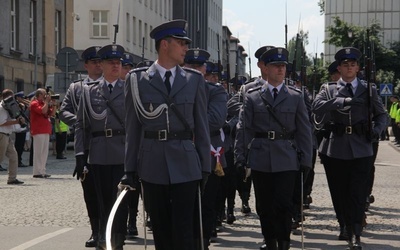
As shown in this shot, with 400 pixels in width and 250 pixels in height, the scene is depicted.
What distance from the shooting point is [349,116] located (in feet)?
38.1

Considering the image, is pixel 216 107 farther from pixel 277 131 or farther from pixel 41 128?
pixel 41 128

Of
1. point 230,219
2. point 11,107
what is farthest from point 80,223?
point 11,107

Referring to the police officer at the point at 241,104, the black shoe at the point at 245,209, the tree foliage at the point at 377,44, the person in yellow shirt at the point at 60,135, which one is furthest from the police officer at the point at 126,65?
the tree foliage at the point at 377,44

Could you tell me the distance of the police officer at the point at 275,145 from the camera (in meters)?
9.88

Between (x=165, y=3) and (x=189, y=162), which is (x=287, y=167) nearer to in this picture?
(x=189, y=162)

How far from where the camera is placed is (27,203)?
16.6m

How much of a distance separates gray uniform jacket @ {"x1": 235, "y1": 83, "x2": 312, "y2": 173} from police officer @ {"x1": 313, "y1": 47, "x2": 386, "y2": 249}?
1497 millimetres

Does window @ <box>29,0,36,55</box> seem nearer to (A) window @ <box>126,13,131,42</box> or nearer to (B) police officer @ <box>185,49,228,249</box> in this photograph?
(A) window @ <box>126,13,131,42</box>

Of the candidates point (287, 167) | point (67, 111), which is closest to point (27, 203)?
point (67, 111)

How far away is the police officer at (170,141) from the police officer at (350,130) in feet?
12.7

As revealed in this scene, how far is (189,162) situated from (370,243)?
184 inches

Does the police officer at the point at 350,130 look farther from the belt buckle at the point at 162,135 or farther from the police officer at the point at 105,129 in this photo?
the belt buckle at the point at 162,135

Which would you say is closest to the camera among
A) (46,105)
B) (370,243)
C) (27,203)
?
(370,243)

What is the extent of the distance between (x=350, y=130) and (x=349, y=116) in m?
0.15
